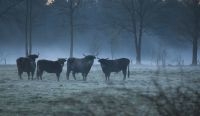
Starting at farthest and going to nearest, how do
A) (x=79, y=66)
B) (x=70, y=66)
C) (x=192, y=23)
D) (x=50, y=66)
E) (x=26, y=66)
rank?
(x=192, y=23) < (x=70, y=66) < (x=79, y=66) < (x=26, y=66) < (x=50, y=66)

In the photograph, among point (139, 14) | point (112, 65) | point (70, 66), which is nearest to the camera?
point (70, 66)

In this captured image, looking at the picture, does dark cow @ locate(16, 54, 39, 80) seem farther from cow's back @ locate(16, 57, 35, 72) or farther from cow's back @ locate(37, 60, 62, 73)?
cow's back @ locate(37, 60, 62, 73)

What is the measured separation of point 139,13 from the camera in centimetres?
5234

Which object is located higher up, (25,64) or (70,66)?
(25,64)

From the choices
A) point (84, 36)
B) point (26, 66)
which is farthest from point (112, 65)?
point (84, 36)

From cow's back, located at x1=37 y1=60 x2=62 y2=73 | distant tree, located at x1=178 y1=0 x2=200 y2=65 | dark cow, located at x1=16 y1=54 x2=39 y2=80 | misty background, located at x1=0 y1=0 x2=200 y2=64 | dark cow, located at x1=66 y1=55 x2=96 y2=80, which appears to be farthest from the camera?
misty background, located at x1=0 y1=0 x2=200 y2=64

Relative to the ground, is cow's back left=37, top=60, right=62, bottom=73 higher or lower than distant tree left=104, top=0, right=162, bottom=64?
lower

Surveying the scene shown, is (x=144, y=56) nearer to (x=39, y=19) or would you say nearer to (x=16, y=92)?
(x=39, y=19)

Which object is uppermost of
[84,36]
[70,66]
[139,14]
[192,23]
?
[139,14]

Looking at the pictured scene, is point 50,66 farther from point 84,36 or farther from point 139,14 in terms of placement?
point 84,36

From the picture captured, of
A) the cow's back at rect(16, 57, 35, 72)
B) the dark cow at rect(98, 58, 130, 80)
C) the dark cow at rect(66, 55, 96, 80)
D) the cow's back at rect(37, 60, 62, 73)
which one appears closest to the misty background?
the dark cow at rect(98, 58, 130, 80)

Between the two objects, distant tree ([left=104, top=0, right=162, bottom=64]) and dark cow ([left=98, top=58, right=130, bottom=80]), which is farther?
distant tree ([left=104, top=0, right=162, bottom=64])

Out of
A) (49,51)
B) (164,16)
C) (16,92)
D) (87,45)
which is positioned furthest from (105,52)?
(16,92)

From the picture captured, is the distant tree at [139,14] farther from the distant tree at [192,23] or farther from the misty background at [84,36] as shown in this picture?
the misty background at [84,36]
